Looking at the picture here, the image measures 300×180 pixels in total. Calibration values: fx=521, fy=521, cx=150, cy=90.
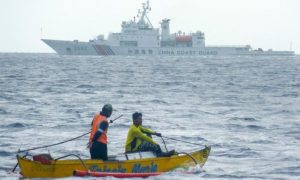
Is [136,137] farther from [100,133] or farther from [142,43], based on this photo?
[142,43]

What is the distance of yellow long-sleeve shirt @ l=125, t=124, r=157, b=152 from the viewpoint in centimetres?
1301

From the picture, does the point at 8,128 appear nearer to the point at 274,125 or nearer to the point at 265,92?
the point at 274,125

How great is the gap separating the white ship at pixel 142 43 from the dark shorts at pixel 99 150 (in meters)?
114

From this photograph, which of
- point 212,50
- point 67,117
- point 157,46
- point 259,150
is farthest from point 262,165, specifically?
point 212,50

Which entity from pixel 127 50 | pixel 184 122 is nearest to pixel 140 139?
pixel 184 122

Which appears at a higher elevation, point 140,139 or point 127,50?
point 140,139

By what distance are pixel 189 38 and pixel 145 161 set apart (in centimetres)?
12837

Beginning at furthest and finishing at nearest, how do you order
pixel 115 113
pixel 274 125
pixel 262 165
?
pixel 115 113
pixel 274 125
pixel 262 165

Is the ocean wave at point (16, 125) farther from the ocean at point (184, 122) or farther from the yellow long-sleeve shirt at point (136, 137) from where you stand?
the yellow long-sleeve shirt at point (136, 137)

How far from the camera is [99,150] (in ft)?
40.3

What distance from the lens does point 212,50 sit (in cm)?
14438

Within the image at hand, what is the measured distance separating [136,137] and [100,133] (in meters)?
1.39

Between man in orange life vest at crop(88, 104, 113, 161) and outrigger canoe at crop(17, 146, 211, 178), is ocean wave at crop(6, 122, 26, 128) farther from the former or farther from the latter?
man in orange life vest at crop(88, 104, 113, 161)

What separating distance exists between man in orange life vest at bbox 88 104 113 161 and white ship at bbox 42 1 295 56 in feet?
374
